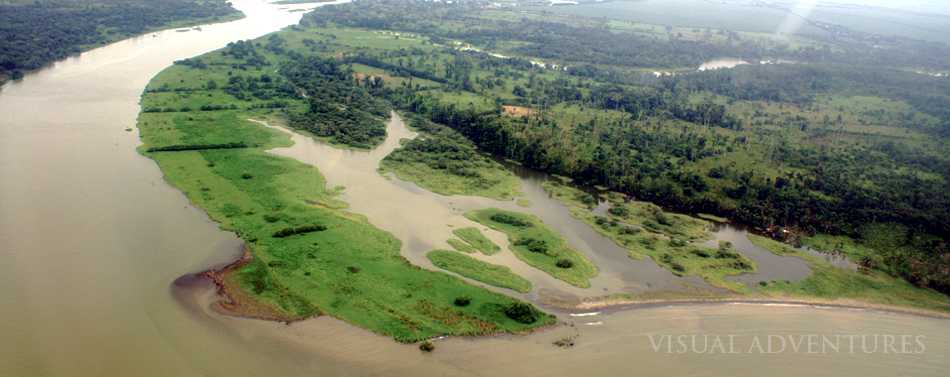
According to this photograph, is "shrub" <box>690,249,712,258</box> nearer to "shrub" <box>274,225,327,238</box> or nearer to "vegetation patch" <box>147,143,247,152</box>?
"shrub" <box>274,225,327,238</box>

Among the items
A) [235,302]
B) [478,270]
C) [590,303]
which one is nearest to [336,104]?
[478,270]

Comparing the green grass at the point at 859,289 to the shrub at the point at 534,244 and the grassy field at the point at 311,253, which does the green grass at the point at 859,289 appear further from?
the grassy field at the point at 311,253

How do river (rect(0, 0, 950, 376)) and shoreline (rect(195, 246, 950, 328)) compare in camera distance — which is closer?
river (rect(0, 0, 950, 376))

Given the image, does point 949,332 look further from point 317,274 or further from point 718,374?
point 317,274

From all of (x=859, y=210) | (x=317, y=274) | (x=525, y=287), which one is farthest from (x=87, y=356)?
(x=859, y=210)

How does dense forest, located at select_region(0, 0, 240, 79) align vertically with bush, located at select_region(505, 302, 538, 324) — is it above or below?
above

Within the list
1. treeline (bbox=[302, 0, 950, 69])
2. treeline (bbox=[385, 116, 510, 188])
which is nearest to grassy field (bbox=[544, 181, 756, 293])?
treeline (bbox=[385, 116, 510, 188])
